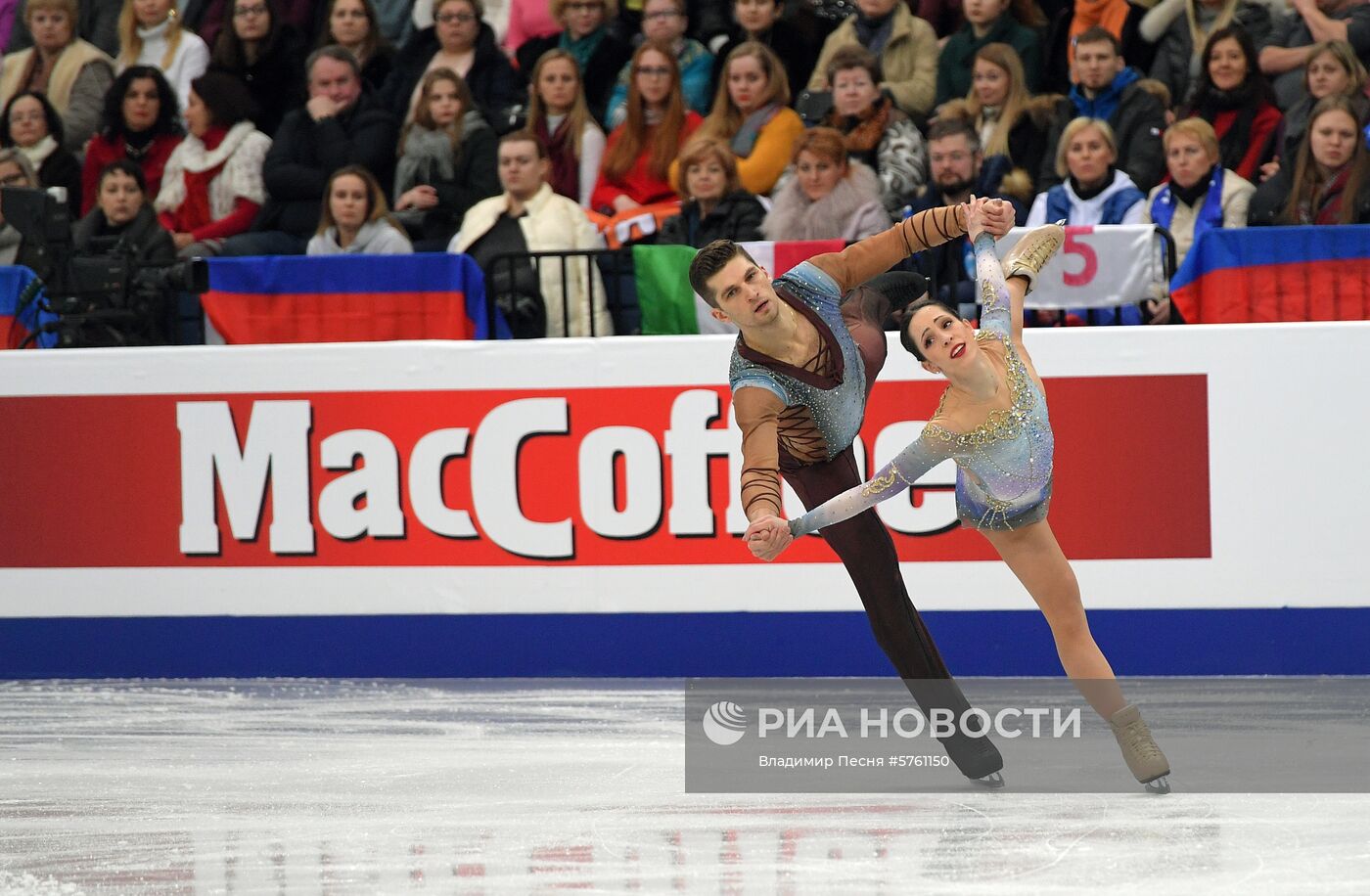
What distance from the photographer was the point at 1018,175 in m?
7.04

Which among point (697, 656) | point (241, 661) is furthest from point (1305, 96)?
point (241, 661)

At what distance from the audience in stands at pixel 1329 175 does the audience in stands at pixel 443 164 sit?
324 centimetres

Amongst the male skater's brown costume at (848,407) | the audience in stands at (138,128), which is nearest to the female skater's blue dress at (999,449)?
the male skater's brown costume at (848,407)

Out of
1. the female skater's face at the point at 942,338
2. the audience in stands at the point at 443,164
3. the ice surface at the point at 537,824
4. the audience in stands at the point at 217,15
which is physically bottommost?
the ice surface at the point at 537,824

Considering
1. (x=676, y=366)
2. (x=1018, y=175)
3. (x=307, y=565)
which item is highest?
(x=1018, y=175)

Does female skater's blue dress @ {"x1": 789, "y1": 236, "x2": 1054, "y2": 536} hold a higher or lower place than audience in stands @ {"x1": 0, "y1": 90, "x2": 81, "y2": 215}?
lower

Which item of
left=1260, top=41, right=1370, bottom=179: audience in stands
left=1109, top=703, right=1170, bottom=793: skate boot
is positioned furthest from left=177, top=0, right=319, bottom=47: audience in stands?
left=1109, top=703, right=1170, bottom=793: skate boot

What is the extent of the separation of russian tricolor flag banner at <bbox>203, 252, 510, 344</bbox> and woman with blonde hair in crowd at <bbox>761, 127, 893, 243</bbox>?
118 centimetres

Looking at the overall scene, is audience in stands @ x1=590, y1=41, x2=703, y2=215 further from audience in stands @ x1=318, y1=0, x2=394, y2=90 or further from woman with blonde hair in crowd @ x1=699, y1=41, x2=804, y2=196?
audience in stands @ x1=318, y1=0, x2=394, y2=90

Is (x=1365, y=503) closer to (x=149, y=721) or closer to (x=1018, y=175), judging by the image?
(x=1018, y=175)

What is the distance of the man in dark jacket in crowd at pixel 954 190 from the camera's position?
658cm

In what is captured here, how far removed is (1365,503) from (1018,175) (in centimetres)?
186

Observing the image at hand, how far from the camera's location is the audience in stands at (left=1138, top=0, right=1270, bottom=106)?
297 inches

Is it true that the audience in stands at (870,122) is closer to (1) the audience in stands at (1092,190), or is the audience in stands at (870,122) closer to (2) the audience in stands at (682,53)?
(1) the audience in stands at (1092,190)
